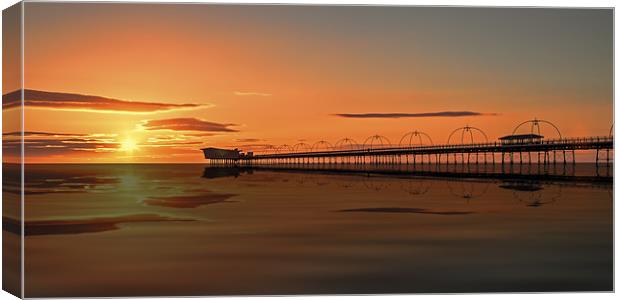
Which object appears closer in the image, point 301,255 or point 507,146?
point 301,255

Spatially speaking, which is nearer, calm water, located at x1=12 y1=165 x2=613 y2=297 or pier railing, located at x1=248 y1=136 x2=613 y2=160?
calm water, located at x1=12 y1=165 x2=613 y2=297

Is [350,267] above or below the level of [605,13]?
below

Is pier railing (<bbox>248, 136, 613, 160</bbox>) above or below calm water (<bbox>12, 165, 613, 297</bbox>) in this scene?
above

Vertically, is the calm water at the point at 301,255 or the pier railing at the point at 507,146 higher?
the pier railing at the point at 507,146

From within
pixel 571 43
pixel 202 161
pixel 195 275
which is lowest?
pixel 195 275

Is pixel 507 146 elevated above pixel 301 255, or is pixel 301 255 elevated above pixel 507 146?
pixel 507 146

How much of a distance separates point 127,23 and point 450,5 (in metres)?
4.49

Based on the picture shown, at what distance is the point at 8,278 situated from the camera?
11078 mm

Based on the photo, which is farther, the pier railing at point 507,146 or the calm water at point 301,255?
the pier railing at point 507,146

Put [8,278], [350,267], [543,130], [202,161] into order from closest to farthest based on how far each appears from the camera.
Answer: [8,278]
[350,267]
[543,130]
[202,161]

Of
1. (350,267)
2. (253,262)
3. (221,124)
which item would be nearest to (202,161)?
(221,124)

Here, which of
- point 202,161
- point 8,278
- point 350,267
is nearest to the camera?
point 8,278

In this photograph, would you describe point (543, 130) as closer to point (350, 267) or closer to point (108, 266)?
point (350, 267)

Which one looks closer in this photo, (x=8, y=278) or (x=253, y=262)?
(x=8, y=278)
